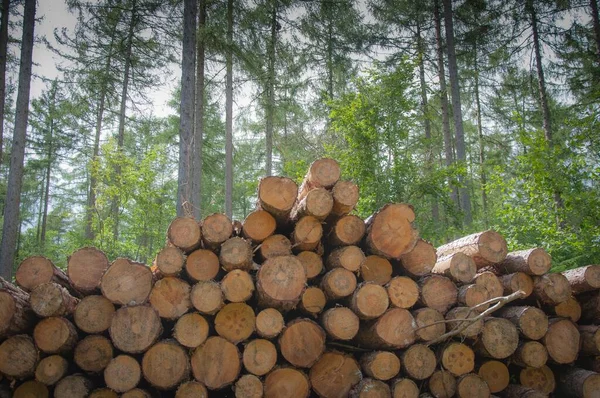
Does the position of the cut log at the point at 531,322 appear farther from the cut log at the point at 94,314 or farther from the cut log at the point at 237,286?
the cut log at the point at 94,314

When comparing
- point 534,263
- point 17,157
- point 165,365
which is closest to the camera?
point 165,365

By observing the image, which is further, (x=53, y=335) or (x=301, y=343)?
(x=301, y=343)

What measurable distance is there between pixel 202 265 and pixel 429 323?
2.01 metres

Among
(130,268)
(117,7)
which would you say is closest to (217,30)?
(117,7)

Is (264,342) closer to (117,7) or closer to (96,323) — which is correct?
(96,323)

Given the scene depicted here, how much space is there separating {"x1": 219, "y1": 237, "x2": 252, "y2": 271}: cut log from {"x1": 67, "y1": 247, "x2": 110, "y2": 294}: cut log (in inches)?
41.4

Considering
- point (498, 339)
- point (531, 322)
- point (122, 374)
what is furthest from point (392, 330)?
point (122, 374)

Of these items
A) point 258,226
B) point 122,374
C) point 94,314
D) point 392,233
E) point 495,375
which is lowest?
point 495,375

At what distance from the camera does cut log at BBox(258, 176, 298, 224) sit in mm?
3689

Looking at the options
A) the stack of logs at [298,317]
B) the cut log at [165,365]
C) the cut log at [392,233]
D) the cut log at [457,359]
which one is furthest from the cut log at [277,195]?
the cut log at [457,359]

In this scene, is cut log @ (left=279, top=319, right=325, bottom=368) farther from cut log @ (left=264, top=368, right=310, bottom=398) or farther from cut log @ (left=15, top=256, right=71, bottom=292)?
cut log @ (left=15, top=256, right=71, bottom=292)

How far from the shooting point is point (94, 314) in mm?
3418

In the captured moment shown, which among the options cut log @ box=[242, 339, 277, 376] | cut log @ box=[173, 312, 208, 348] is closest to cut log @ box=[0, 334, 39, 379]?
cut log @ box=[173, 312, 208, 348]

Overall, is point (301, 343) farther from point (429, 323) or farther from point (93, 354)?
point (93, 354)
